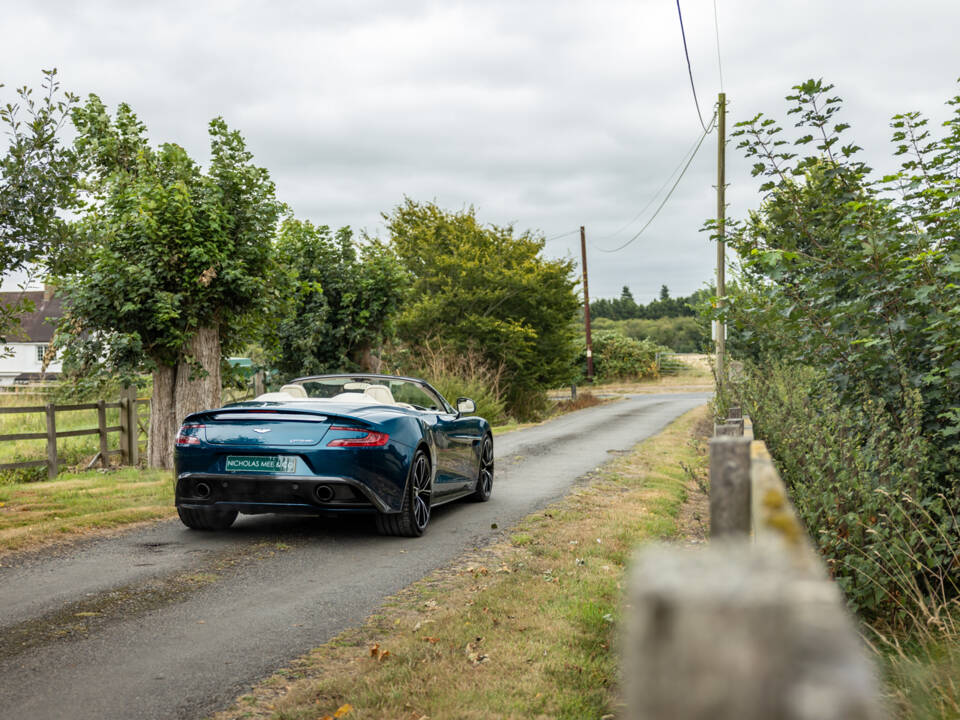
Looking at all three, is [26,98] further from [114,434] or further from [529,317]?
[529,317]

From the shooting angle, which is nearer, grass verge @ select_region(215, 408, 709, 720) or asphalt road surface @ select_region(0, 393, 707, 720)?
grass verge @ select_region(215, 408, 709, 720)

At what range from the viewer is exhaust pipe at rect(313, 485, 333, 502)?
7113 mm

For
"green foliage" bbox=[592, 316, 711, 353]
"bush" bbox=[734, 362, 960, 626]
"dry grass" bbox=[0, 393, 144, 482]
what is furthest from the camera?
"green foliage" bbox=[592, 316, 711, 353]

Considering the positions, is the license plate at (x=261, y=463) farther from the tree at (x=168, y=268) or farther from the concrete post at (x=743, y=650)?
the concrete post at (x=743, y=650)

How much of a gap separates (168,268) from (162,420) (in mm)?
2529

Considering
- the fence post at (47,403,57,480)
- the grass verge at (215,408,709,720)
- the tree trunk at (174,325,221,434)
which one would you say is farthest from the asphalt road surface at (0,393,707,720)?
the fence post at (47,403,57,480)

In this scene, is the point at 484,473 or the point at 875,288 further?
the point at 484,473

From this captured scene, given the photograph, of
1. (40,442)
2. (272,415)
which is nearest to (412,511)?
(272,415)

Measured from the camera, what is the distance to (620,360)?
189ft

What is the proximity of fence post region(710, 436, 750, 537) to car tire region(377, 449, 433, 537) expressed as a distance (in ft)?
19.5

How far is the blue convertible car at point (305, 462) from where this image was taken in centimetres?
712

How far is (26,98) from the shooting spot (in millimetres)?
7855

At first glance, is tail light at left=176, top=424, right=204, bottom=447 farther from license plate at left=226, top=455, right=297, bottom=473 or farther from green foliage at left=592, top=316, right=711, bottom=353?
green foliage at left=592, top=316, right=711, bottom=353

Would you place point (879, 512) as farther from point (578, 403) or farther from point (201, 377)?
point (578, 403)
